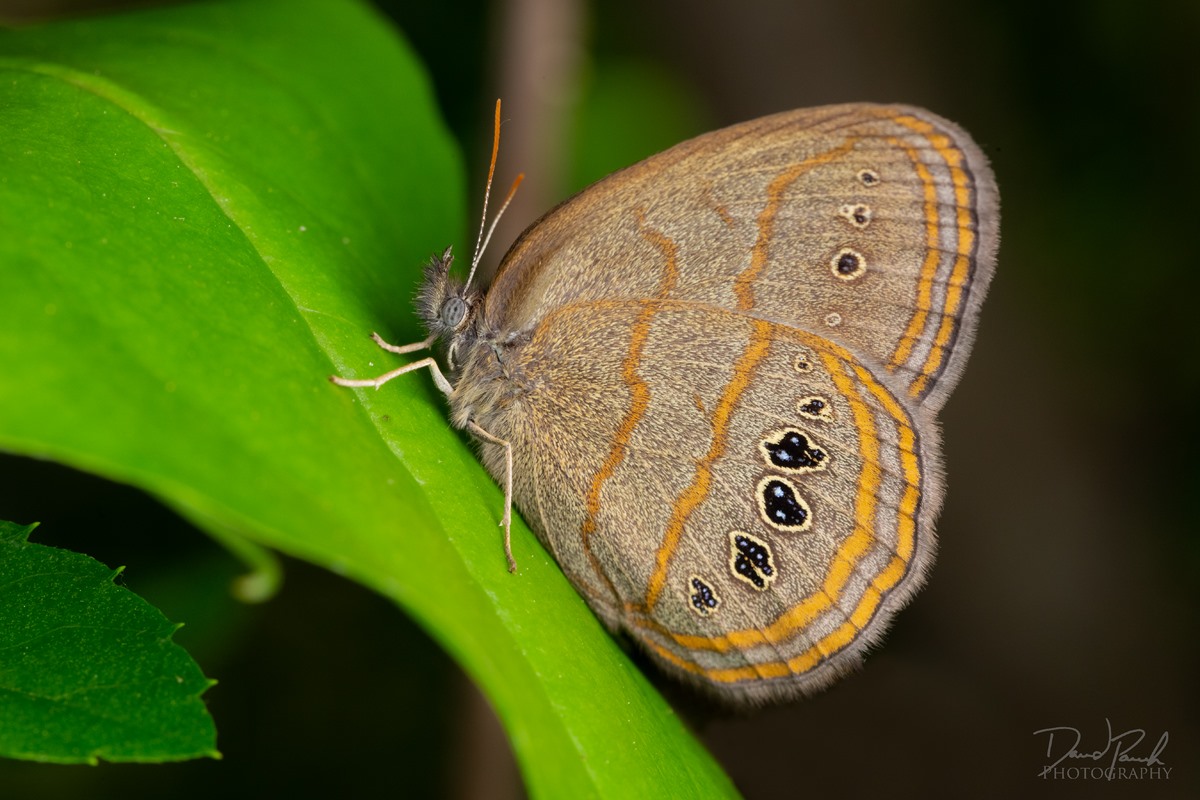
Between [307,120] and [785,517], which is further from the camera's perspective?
[307,120]

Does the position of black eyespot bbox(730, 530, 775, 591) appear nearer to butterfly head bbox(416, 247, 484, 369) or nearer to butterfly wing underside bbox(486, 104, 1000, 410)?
butterfly wing underside bbox(486, 104, 1000, 410)

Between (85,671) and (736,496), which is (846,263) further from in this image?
(85,671)

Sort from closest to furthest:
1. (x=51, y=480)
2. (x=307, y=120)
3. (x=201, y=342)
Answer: (x=201, y=342), (x=307, y=120), (x=51, y=480)

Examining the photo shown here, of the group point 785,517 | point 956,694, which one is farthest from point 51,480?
point 956,694

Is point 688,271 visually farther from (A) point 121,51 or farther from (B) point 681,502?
(A) point 121,51
